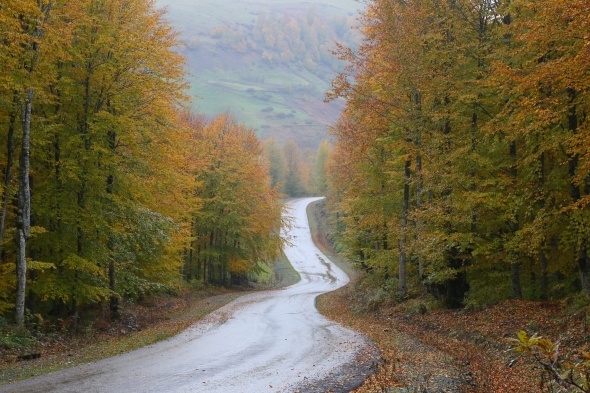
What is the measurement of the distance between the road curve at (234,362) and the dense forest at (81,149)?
4094 mm

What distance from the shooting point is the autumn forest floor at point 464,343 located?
8.90 m

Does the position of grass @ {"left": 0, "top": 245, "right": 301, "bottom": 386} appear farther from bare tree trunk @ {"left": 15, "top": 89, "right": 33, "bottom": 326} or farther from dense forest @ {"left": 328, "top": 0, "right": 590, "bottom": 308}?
dense forest @ {"left": 328, "top": 0, "right": 590, "bottom": 308}

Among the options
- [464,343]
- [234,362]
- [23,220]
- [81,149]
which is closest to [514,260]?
[464,343]

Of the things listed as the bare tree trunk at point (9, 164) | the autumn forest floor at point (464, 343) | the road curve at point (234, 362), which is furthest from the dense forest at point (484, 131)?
the bare tree trunk at point (9, 164)

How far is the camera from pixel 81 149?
15.6 m

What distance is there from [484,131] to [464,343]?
6.25m

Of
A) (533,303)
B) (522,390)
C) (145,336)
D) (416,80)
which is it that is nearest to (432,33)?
(416,80)

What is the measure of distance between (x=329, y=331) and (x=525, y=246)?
712 centimetres

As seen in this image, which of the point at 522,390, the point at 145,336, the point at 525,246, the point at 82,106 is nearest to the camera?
the point at 522,390

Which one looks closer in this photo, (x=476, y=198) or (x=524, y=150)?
(x=476, y=198)

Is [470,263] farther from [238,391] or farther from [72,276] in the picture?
[72,276]

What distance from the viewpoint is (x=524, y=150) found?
14.7m

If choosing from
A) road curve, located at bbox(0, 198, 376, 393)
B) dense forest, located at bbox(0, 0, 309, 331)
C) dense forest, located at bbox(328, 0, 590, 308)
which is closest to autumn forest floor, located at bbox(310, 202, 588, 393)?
road curve, located at bbox(0, 198, 376, 393)

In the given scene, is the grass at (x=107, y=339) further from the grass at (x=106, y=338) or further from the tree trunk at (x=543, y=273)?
the tree trunk at (x=543, y=273)
